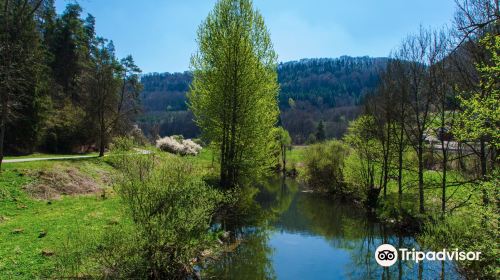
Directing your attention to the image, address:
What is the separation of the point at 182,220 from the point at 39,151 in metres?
28.5

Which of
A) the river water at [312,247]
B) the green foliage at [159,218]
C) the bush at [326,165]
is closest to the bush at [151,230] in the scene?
the green foliage at [159,218]

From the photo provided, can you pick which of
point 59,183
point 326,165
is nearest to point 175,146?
point 326,165

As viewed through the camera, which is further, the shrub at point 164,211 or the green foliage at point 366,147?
the green foliage at point 366,147

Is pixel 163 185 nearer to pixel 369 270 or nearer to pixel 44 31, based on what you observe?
→ pixel 369 270

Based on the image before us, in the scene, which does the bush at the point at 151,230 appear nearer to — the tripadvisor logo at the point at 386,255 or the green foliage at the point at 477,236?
the green foliage at the point at 477,236

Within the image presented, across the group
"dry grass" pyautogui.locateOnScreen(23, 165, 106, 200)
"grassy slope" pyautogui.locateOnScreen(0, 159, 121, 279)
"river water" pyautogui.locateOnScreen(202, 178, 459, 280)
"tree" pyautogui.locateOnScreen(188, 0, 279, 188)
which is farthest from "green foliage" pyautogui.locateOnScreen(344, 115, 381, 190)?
"dry grass" pyautogui.locateOnScreen(23, 165, 106, 200)

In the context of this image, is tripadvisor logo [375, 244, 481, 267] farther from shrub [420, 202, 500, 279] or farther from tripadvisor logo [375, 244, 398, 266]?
shrub [420, 202, 500, 279]

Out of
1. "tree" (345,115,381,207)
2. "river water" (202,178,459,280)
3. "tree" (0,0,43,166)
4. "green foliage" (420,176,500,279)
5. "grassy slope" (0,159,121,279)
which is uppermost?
"tree" (0,0,43,166)

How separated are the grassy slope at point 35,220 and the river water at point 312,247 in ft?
17.2

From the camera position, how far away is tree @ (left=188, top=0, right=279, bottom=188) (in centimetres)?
2302

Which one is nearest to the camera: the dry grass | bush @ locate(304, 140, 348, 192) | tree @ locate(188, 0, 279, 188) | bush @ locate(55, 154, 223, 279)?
bush @ locate(55, 154, 223, 279)

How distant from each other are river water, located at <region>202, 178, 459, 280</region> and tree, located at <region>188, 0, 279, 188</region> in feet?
13.4

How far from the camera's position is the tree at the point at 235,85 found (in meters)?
23.0

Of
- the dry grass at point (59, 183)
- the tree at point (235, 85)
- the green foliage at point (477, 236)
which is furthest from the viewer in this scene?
the tree at point (235, 85)
